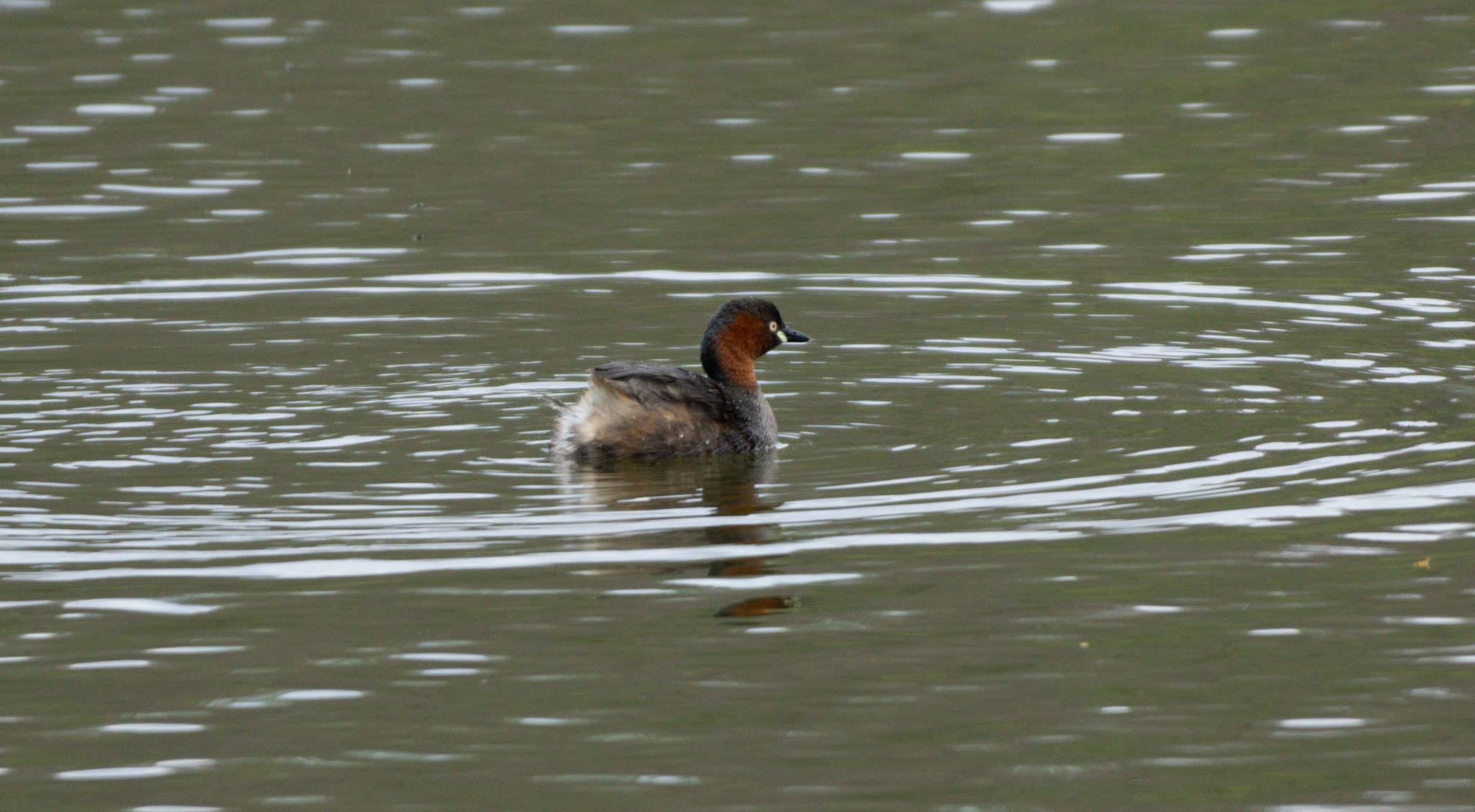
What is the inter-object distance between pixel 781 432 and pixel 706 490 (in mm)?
1275

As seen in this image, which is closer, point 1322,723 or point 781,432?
point 1322,723

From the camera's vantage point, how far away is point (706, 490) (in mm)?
10125

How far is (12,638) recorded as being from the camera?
7859mm

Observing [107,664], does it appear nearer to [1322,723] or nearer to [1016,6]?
[1322,723]

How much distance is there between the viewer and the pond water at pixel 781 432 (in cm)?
685

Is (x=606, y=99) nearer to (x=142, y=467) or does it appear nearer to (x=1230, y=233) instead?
(x=1230, y=233)

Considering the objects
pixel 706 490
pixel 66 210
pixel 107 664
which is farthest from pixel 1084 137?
pixel 107 664

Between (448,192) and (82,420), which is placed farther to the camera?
(448,192)

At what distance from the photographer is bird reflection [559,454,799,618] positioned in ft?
29.5

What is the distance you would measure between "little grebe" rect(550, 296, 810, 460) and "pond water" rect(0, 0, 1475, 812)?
0.54 ft

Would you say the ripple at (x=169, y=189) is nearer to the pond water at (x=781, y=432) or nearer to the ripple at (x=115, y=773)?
the pond water at (x=781, y=432)

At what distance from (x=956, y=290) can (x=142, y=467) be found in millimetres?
5729

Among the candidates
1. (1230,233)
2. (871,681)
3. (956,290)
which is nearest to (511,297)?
(956,290)

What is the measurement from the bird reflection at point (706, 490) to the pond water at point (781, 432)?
3 cm
